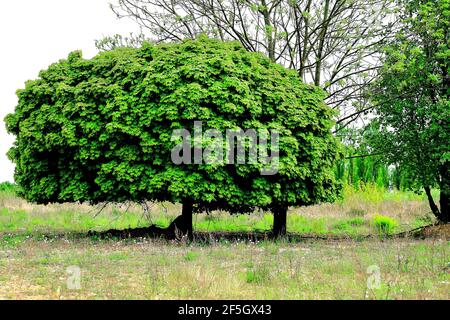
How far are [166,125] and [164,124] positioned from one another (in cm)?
7

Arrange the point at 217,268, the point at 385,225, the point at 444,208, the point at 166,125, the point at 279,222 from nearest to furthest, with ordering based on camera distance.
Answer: the point at 217,268, the point at 166,125, the point at 279,222, the point at 444,208, the point at 385,225

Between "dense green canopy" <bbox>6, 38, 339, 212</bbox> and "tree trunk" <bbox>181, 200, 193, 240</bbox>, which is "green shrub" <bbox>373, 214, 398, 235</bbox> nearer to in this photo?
"dense green canopy" <bbox>6, 38, 339, 212</bbox>

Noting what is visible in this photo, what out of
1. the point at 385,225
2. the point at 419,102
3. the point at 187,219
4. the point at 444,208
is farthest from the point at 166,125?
the point at 385,225

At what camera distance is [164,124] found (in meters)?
14.1

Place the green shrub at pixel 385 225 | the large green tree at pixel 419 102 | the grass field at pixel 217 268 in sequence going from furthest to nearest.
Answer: the green shrub at pixel 385 225 < the large green tree at pixel 419 102 < the grass field at pixel 217 268

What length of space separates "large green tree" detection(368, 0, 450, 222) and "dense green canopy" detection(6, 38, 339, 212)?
244cm

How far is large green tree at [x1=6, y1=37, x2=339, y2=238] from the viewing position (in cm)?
1386

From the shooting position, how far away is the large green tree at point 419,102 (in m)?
16.6

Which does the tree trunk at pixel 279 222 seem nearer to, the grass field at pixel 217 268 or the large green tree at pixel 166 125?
the large green tree at pixel 166 125

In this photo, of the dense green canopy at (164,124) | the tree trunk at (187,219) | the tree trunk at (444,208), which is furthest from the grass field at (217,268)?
the tree trunk at (444,208)

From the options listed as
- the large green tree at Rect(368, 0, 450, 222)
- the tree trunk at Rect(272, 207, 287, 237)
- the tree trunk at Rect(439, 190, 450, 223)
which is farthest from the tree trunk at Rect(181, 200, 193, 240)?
the tree trunk at Rect(439, 190, 450, 223)

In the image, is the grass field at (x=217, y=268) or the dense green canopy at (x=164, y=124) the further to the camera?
the dense green canopy at (x=164, y=124)

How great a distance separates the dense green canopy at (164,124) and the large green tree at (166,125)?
26mm

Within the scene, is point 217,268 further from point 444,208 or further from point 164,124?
point 444,208
